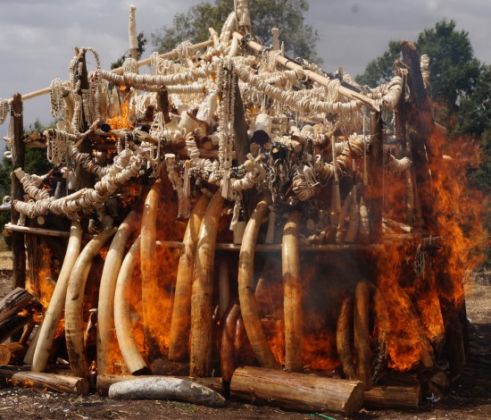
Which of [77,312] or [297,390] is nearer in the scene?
[297,390]

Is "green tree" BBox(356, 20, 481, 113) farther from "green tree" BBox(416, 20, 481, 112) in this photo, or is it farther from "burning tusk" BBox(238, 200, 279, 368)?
"burning tusk" BBox(238, 200, 279, 368)

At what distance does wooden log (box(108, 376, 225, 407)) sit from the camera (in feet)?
26.3

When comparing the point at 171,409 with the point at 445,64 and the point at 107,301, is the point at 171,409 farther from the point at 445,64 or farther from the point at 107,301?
the point at 445,64

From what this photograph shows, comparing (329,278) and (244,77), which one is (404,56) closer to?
(244,77)

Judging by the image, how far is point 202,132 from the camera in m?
9.70

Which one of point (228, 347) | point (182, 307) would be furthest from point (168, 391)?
point (182, 307)

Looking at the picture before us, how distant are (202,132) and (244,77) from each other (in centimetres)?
85

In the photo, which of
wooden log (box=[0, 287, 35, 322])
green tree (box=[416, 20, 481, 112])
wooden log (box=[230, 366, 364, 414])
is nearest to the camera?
wooden log (box=[230, 366, 364, 414])

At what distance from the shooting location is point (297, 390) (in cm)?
784

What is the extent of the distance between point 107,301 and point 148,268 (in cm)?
59

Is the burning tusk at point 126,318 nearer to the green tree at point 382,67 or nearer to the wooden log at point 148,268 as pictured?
the wooden log at point 148,268

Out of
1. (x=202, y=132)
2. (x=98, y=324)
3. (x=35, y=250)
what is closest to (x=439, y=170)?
(x=202, y=132)

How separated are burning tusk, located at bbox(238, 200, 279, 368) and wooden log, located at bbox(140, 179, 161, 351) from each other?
1071 millimetres

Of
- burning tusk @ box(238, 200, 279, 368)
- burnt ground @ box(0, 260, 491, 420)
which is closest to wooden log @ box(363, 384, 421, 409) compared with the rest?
burnt ground @ box(0, 260, 491, 420)
